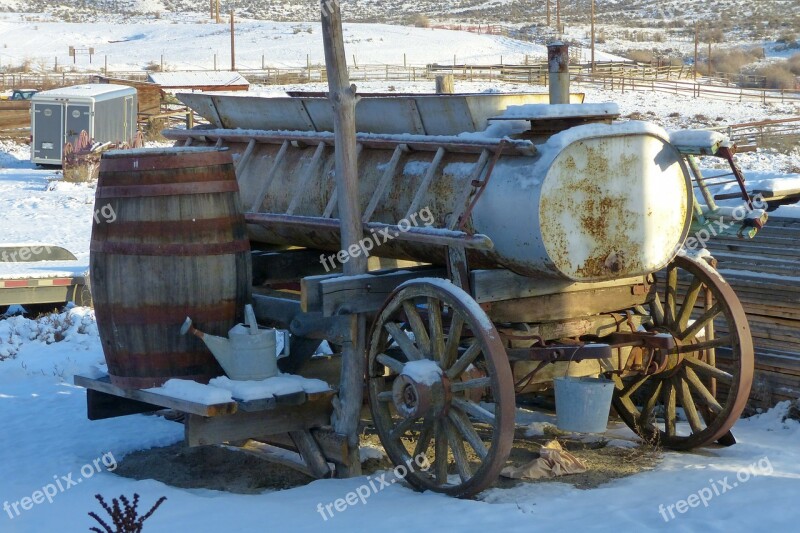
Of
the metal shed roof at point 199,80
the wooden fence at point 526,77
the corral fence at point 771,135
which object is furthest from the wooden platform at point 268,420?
the wooden fence at point 526,77

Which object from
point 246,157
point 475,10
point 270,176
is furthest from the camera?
point 475,10

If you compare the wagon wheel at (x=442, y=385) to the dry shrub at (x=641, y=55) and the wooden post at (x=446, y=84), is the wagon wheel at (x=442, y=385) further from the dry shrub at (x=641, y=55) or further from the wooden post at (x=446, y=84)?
the dry shrub at (x=641, y=55)

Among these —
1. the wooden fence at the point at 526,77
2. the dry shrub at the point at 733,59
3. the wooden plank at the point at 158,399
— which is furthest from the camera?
the dry shrub at the point at 733,59

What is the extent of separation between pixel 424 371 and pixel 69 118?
22.4 metres

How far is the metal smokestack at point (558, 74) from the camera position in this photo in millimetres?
6109

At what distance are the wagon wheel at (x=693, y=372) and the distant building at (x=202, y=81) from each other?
26.6m

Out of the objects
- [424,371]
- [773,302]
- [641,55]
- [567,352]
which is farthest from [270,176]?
[641,55]

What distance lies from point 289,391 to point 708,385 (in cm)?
269

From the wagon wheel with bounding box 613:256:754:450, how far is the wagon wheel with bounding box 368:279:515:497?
124cm

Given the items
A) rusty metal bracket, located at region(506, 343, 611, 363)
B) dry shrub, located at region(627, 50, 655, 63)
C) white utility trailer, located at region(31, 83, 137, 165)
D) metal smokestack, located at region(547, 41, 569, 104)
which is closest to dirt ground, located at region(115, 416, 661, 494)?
rusty metal bracket, located at region(506, 343, 611, 363)

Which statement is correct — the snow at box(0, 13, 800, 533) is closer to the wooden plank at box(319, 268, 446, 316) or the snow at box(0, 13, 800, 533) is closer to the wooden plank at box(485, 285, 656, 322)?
the wooden plank at box(319, 268, 446, 316)

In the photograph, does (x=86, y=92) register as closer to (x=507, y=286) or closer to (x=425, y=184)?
(x=425, y=184)

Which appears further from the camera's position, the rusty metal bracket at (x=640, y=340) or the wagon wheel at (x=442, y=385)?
the rusty metal bracket at (x=640, y=340)

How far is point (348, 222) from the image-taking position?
20.6 ft
